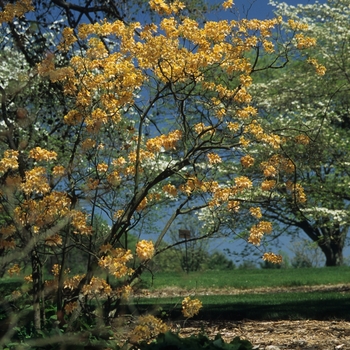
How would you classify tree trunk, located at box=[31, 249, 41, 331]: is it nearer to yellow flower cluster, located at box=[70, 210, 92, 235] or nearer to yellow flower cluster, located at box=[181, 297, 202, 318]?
yellow flower cluster, located at box=[70, 210, 92, 235]

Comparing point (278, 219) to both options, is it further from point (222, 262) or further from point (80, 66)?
point (80, 66)

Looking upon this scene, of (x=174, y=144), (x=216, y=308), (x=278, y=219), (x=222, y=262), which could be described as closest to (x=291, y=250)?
(x=222, y=262)

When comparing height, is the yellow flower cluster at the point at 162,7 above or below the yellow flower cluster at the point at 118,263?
above

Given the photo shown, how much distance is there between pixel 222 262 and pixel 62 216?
85.1 feet

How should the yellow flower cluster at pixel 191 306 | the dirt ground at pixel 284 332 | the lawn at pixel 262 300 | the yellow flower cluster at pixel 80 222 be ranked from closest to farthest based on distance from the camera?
the yellow flower cluster at pixel 191 306
the yellow flower cluster at pixel 80 222
the dirt ground at pixel 284 332
the lawn at pixel 262 300

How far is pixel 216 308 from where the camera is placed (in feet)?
32.9

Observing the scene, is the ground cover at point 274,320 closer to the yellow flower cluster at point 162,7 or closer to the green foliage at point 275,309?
the green foliage at point 275,309

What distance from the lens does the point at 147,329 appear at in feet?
16.9

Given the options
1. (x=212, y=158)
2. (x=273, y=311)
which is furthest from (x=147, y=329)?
(x=273, y=311)

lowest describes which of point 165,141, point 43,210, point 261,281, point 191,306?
point 191,306

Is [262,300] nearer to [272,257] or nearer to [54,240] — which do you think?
[272,257]

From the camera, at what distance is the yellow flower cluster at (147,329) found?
16.9 feet

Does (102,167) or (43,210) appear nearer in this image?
(43,210)

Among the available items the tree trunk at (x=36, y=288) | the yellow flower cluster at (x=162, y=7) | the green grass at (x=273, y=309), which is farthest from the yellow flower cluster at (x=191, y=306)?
the yellow flower cluster at (x=162, y=7)
